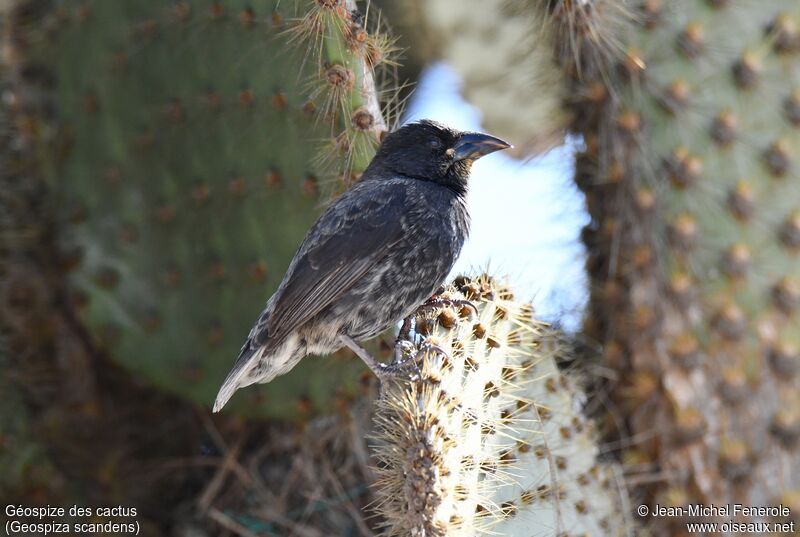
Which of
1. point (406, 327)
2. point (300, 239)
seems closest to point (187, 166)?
point (300, 239)

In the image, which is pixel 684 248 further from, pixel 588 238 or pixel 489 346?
pixel 489 346

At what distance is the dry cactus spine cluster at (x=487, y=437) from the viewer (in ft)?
5.88

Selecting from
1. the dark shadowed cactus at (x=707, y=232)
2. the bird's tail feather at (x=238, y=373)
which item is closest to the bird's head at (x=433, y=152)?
the dark shadowed cactus at (x=707, y=232)

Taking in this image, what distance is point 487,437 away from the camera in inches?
79.9

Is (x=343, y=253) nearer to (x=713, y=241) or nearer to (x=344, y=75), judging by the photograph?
(x=344, y=75)

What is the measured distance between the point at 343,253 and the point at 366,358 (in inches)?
12.3

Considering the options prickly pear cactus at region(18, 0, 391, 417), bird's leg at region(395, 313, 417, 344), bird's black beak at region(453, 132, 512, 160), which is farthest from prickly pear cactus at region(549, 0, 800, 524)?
prickly pear cactus at region(18, 0, 391, 417)

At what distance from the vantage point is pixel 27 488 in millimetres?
3287

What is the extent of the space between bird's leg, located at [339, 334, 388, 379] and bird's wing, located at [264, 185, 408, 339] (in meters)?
0.12

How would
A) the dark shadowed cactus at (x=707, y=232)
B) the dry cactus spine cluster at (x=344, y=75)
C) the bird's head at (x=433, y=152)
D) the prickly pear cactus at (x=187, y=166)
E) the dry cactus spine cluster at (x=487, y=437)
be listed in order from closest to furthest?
the dry cactus spine cluster at (x=487, y=437) < the dry cactus spine cluster at (x=344, y=75) < the prickly pear cactus at (x=187, y=166) < the bird's head at (x=433, y=152) < the dark shadowed cactus at (x=707, y=232)

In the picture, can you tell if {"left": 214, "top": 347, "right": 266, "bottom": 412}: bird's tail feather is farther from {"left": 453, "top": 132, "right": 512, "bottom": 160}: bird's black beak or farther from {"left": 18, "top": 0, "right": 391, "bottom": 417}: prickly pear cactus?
{"left": 453, "top": 132, "right": 512, "bottom": 160}: bird's black beak

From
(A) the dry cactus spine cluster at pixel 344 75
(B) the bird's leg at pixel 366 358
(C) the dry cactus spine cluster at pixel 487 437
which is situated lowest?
(C) the dry cactus spine cluster at pixel 487 437

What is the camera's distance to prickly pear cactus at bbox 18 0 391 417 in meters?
2.71

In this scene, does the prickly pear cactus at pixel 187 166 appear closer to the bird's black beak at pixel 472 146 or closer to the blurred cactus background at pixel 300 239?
the blurred cactus background at pixel 300 239
